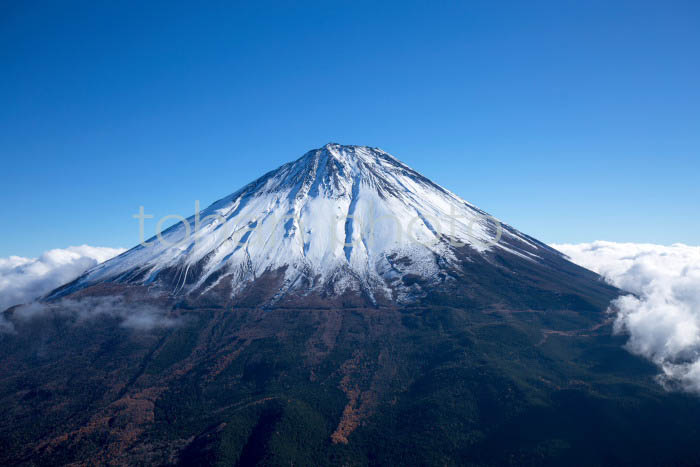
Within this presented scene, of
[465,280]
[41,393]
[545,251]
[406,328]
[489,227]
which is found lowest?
[41,393]

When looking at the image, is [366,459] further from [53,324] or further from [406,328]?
[53,324]

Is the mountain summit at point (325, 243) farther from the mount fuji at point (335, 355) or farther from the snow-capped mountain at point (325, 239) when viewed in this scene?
the mount fuji at point (335, 355)

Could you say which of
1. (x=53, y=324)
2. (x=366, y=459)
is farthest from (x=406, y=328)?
(x=53, y=324)

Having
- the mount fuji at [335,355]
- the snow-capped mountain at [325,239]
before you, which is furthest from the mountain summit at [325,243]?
the mount fuji at [335,355]

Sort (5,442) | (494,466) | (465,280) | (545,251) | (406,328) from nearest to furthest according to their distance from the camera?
(494,466) → (5,442) → (406,328) → (465,280) → (545,251)

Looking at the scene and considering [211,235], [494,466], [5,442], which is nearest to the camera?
[494,466]

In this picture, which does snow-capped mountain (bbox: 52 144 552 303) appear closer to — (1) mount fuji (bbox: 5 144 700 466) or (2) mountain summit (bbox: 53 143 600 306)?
(2) mountain summit (bbox: 53 143 600 306)

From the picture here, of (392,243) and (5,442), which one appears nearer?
(5,442)

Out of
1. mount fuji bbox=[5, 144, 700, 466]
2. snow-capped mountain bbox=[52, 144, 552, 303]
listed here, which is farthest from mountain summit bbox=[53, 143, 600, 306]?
mount fuji bbox=[5, 144, 700, 466]
